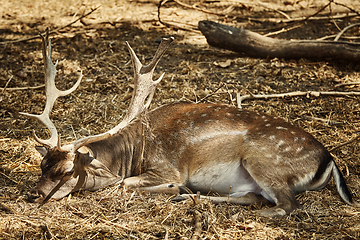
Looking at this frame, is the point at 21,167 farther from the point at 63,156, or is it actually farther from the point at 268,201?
the point at 268,201

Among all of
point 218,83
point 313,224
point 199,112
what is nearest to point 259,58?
point 218,83

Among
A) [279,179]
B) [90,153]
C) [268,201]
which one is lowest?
[268,201]

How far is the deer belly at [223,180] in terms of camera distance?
4020 mm

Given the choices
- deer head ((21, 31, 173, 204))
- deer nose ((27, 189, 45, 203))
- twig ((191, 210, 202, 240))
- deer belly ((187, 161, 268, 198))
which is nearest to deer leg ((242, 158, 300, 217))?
deer belly ((187, 161, 268, 198))

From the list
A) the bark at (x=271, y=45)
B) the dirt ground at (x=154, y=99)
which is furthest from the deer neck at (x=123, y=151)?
the bark at (x=271, y=45)

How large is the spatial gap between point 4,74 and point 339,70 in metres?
5.33

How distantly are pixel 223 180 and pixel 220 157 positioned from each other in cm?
23

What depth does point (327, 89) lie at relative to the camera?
6.16 m

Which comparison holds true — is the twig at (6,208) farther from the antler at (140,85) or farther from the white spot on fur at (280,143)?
the white spot on fur at (280,143)

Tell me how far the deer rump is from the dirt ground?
19cm

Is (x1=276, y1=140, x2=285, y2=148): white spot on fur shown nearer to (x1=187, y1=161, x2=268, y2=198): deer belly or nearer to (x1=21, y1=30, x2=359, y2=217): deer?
(x1=21, y1=30, x2=359, y2=217): deer

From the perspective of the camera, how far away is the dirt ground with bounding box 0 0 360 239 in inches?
132

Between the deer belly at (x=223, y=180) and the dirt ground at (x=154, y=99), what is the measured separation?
10.9 inches

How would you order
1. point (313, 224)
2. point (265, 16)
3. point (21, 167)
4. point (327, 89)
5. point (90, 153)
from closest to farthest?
point (313, 224), point (90, 153), point (21, 167), point (327, 89), point (265, 16)
